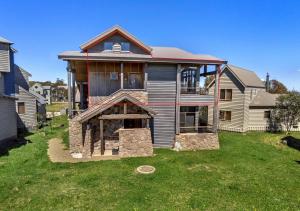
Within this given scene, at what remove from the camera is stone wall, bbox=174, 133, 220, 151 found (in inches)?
667

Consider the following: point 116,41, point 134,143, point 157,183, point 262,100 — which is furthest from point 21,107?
point 262,100

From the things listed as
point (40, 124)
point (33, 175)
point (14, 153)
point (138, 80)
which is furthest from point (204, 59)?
point (40, 124)

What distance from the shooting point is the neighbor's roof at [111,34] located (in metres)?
16.2

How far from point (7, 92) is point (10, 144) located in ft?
20.4

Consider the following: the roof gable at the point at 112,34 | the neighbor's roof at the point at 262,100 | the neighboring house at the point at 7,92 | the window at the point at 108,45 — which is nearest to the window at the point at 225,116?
the neighbor's roof at the point at 262,100

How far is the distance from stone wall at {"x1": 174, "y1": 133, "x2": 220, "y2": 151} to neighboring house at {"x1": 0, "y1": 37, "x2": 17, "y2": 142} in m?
15.5

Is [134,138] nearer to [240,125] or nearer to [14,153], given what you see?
[14,153]

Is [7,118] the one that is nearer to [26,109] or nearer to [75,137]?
[26,109]

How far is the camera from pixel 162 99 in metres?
17.2

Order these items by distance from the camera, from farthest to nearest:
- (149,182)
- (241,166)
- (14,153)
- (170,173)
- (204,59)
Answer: (204,59) < (14,153) < (241,166) < (170,173) < (149,182)

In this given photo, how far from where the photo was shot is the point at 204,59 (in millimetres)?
17016

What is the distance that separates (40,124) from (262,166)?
82.7 feet

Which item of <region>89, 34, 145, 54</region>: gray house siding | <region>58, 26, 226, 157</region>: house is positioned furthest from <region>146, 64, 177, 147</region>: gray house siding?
<region>89, 34, 145, 54</region>: gray house siding

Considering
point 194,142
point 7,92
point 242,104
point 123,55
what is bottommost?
point 194,142
